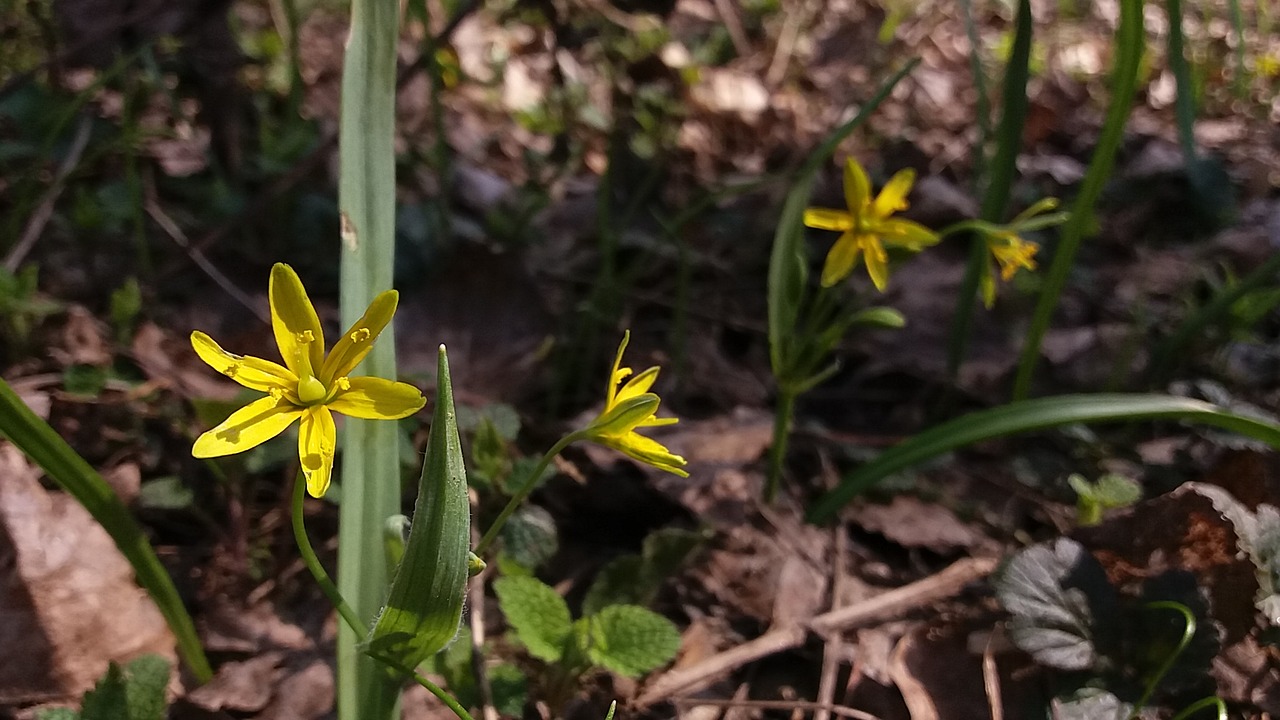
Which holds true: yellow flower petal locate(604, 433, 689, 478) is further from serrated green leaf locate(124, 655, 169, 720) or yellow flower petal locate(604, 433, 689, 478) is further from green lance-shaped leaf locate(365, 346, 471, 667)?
serrated green leaf locate(124, 655, 169, 720)

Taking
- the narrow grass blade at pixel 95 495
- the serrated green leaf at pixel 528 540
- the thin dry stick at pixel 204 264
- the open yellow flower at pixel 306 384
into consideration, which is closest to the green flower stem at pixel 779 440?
the serrated green leaf at pixel 528 540

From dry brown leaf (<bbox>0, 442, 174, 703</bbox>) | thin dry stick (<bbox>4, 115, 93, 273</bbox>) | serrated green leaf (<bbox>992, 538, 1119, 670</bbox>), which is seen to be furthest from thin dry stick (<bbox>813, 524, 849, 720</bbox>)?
thin dry stick (<bbox>4, 115, 93, 273</bbox>)

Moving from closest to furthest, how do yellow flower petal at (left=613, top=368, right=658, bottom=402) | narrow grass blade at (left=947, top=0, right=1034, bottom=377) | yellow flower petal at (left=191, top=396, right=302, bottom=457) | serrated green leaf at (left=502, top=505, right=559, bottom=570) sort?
yellow flower petal at (left=191, top=396, right=302, bottom=457)
yellow flower petal at (left=613, top=368, right=658, bottom=402)
serrated green leaf at (left=502, top=505, right=559, bottom=570)
narrow grass blade at (left=947, top=0, right=1034, bottom=377)

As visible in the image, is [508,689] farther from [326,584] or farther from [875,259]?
[875,259]

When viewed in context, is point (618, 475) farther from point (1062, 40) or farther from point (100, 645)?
point (1062, 40)

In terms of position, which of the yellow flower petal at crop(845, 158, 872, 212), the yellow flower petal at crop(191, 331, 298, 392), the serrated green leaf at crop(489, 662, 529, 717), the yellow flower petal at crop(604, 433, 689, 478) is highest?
the yellow flower petal at crop(845, 158, 872, 212)

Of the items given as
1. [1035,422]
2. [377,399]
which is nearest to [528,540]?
[377,399]

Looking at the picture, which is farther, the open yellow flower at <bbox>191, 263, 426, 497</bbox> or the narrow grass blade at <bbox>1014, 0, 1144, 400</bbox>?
the narrow grass blade at <bbox>1014, 0, 1144, 400</bbox>

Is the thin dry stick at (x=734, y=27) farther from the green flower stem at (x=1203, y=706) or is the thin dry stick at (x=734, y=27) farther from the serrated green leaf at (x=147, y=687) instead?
the serrated green leaf at (x=147, y=687)
